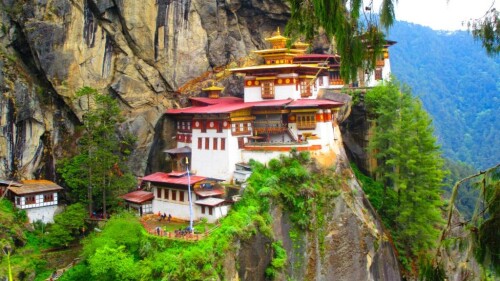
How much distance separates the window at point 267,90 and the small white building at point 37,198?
12014 millimetres

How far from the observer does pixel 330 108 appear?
94.0ft

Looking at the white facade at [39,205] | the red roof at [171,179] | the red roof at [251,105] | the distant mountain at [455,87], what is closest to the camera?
the white facade at [39,205]

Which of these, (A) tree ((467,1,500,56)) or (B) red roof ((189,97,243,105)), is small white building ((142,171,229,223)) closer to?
(B) red roof ((189,97,243,105))

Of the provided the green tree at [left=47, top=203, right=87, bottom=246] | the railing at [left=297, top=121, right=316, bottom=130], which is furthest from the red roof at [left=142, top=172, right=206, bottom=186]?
the railing at [left=297, top=121, right=316, bottom=130]

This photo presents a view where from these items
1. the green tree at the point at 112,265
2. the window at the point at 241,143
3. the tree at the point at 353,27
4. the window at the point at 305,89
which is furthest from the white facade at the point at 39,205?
the tree at the point at 353,27

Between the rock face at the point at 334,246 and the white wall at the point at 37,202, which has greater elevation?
the white wall at the point at 37,202

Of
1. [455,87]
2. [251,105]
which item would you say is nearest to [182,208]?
[251,105]

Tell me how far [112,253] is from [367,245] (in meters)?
12.4

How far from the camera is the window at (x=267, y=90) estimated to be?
2950 centimetres

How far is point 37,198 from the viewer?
84.5 feet

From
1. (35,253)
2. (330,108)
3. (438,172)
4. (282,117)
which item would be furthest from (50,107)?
(438,172)

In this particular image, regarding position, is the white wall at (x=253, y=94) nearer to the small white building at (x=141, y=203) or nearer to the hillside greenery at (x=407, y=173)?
the hillside greenery at (x=407, y=173)

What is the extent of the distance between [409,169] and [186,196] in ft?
40.1

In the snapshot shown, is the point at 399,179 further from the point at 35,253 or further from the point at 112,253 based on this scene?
the point at 35,253
